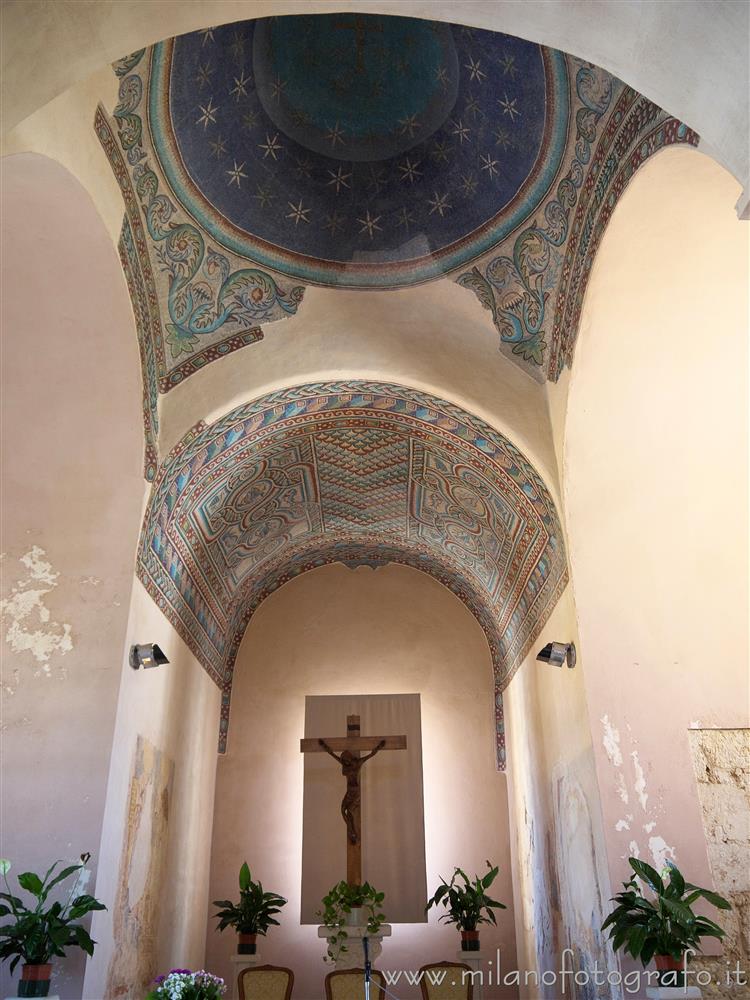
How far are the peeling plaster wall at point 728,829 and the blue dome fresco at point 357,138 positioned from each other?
452 cm

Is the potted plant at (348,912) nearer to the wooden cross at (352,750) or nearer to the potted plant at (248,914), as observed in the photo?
the potted plant at (248,914)

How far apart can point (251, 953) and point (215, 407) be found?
5865 millimetres

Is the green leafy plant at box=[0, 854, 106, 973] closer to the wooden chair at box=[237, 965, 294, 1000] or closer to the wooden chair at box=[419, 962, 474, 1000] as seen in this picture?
the wooden chair at box=[237, 965, 294, 1000]

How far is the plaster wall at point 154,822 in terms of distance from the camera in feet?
21.0

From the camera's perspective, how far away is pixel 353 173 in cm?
668

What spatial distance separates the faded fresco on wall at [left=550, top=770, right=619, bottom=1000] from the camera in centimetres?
625

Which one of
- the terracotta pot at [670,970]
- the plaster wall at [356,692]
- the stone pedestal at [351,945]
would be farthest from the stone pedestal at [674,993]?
the plaster wall at [356,692]

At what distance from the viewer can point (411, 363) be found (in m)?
7.65

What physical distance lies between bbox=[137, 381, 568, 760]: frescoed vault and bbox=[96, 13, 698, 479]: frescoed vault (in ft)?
3.22

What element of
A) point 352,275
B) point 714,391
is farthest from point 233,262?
point 714,391

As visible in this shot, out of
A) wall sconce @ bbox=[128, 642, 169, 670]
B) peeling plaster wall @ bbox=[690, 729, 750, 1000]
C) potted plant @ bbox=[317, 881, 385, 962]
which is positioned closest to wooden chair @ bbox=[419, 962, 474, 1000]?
potted plant @ bbox=[317, 881, 385, 962]

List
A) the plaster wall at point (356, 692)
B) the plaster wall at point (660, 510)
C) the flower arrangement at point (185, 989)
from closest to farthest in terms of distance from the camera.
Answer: the flower arrangement at point (185, 989) → the plaster wall at point (660, 510) → the plaster wall at point (356, 692)

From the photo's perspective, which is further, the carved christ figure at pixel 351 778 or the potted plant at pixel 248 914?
the carved christ figure at pixel 351 778

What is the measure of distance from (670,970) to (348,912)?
4588mm
